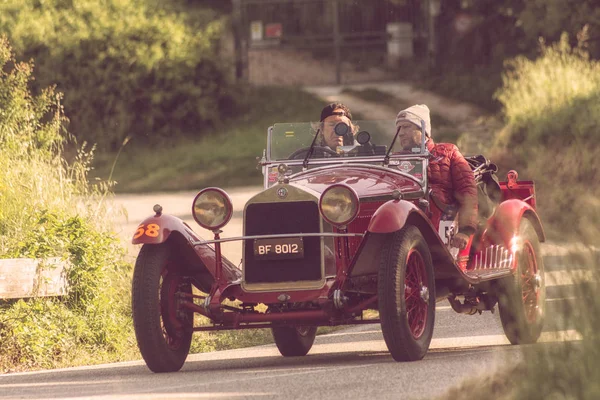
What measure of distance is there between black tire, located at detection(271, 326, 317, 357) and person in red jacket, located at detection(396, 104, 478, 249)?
1.40m

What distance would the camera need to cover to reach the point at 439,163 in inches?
434

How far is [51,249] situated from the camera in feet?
39.3

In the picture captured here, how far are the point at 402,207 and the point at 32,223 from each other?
404 centimetres

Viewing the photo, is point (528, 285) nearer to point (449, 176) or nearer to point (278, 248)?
point (449, 176)

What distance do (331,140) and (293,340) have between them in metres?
1.51

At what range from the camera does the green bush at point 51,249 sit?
11469 millimetres

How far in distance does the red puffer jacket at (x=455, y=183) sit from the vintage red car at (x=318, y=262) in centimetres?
10

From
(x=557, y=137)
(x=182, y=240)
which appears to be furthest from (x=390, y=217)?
(x=557, y=137)

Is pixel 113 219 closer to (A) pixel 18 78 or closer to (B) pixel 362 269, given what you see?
(A) pixel 18 78

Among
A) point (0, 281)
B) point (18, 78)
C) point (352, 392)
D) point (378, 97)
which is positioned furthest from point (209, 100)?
Answer: point (352, 392)

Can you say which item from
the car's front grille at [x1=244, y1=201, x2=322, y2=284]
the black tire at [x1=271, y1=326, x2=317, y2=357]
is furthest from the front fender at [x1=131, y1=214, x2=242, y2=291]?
the black tire at [x1=271, y1=326, x2=317, y2=357]

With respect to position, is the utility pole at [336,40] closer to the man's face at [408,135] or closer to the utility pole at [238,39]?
the utility pole at [238,39]

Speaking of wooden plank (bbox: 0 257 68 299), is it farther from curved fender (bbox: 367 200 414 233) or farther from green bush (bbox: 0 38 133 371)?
curved fender (bbox: 367 200 414 233)

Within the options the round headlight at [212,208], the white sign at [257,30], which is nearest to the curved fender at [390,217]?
the round headlight at [212,208]
